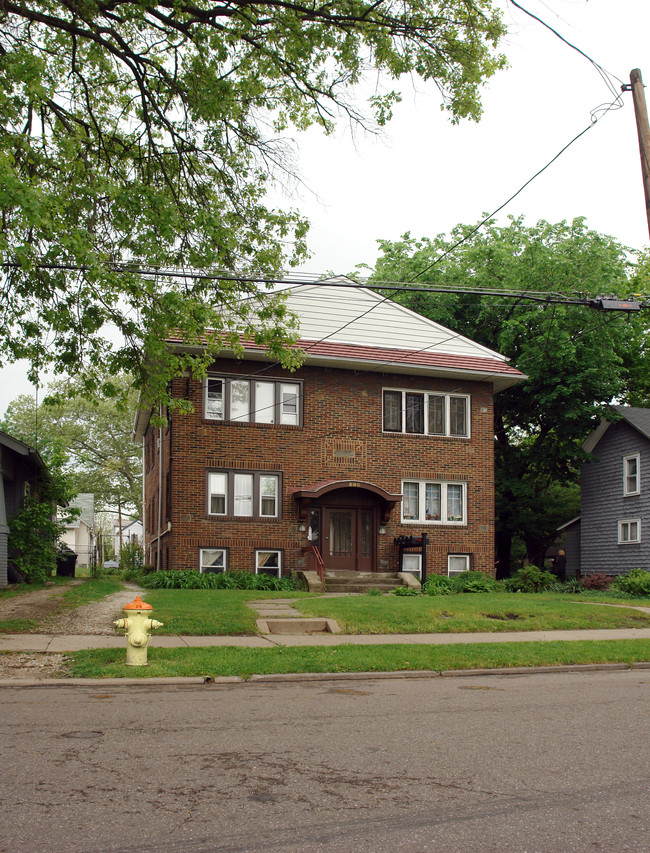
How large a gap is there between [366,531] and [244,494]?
404 centimetres

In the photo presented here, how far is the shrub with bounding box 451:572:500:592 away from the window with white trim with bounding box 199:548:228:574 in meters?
6.62

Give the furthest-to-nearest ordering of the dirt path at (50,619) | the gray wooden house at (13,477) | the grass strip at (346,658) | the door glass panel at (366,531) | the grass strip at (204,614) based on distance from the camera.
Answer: the door glass panel at (366,531)
the gray wooden house at (13,477)
the grass strip at (204,614)
the dirt path at (50,619)
the grass strip at (346,658)

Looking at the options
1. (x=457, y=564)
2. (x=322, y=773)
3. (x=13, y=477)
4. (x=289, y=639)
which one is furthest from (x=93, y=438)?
(x=322, y=773)

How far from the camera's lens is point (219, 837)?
4.21 meters

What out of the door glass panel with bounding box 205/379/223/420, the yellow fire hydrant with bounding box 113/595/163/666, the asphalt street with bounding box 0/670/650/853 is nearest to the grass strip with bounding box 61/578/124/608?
the yellow fire hydrant with bounding box 113/595/163/666

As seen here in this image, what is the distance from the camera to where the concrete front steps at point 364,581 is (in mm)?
22781

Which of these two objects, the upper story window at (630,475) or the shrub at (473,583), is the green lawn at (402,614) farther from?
the upper story window at (630,475)

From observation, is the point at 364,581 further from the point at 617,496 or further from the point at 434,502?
the point at 617,496

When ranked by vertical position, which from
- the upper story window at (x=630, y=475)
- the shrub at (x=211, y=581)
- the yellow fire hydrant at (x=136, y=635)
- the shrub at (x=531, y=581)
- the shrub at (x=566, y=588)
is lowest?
the shrub at (x=566, y=588)

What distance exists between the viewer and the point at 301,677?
10.4 m

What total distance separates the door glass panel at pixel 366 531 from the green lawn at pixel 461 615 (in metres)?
6.69

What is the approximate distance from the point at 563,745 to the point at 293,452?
715 inches

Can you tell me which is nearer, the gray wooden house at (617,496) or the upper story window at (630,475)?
the gray wooden house at (617,496)

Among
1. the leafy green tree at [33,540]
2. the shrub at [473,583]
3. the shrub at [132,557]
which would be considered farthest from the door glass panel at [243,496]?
the shrub at [132,557]
